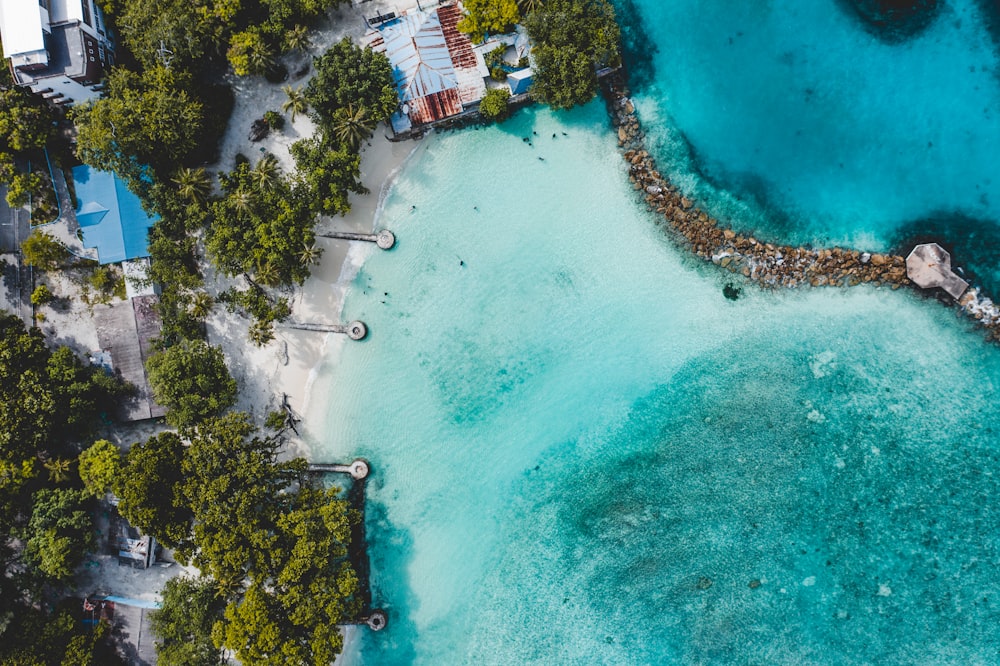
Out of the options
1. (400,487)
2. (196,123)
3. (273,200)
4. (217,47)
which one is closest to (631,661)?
(400,487)

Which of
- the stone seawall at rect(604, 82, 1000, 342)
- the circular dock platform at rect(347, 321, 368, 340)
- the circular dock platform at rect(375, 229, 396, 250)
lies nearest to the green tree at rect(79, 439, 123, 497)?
the circular dock platform at rect(347, 321, 368, 340)

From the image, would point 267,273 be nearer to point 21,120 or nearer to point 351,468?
point 351,468

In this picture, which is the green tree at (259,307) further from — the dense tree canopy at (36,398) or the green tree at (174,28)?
the green tree at (174,28)

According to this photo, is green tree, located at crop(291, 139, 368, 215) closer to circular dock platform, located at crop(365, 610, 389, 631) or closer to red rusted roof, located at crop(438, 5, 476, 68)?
red rusted roof, located at crop(438, 5, 476, 68)

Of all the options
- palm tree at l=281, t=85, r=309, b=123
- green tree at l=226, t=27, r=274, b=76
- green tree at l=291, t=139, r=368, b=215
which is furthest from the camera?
palm tree at l=281, t=85, r=309, b=123

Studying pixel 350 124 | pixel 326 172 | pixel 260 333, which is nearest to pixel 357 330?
pixel 260 333

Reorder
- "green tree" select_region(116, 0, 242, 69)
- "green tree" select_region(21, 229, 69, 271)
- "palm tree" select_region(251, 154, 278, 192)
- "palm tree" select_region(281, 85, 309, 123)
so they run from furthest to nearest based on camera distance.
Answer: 1. "green tree" select_region(21, 229, 69, 271)
2. "palm tree" select_region(281, 85, 309, 123)
3. "palm tree" select_region(251, 154, 278, 192)
4. "green tree" select_region(116, 0, 242, 69)
